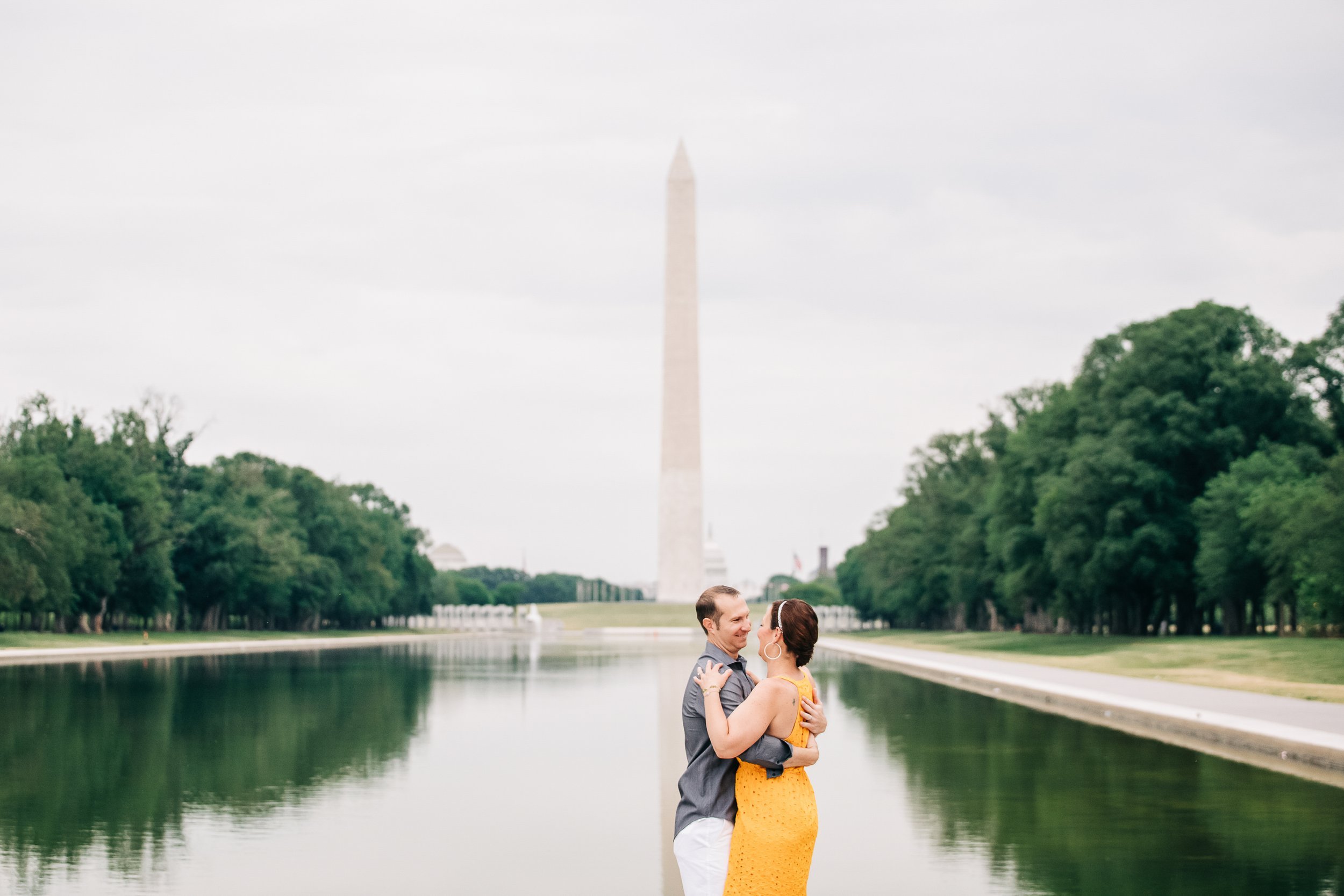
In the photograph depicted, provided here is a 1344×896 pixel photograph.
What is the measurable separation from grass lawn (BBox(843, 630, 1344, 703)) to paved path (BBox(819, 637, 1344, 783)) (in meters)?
0.73

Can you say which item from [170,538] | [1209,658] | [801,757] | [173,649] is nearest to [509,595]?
[170,538]

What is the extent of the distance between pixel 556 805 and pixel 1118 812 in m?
4.02

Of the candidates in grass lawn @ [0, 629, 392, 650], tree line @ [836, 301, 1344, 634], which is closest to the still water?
tree line @ [836, 301, 1344, 634]

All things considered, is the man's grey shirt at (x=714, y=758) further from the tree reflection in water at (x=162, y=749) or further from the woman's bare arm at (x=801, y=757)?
the tree reflection in water at (x=162, y=749)

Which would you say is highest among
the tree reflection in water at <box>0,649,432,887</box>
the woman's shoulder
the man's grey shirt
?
the woman's shoulder

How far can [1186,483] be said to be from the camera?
45.9m

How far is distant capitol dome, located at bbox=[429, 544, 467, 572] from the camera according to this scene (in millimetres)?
184875

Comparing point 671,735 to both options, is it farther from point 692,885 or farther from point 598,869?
point 692,885

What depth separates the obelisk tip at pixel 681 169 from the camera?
229ft

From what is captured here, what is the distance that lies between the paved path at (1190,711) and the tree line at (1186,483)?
894cm

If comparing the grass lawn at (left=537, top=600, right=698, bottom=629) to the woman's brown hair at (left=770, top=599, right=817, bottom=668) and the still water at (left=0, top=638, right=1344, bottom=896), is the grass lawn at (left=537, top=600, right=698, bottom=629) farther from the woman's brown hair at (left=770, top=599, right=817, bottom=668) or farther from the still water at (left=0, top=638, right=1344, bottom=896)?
the woman's brown hair at (left=770, top=599, right=817, bottom=668)

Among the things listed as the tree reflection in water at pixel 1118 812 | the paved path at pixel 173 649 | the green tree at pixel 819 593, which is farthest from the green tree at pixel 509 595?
the tree reflection in water at pixel 1118 812

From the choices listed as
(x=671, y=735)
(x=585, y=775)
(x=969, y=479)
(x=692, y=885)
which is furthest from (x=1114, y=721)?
(x=969, y=479)

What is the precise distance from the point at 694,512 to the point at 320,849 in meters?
64.8
